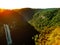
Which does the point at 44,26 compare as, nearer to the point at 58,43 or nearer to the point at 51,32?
the point at 51,32

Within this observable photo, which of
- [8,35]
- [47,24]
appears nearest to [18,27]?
[8,35]

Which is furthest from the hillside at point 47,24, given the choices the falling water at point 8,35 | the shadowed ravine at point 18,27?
the falling water at point 8,35

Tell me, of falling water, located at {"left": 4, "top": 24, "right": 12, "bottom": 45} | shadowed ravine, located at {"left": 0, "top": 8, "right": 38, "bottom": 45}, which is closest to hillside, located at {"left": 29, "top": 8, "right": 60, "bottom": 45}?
shadowed ravine, located at {"left": 0, "top": 8, "right": 38, "bottom": 45}

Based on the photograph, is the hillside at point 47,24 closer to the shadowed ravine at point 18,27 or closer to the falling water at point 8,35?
the shadowed ravine at point 18,27

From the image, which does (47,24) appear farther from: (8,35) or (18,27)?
(8,35)
